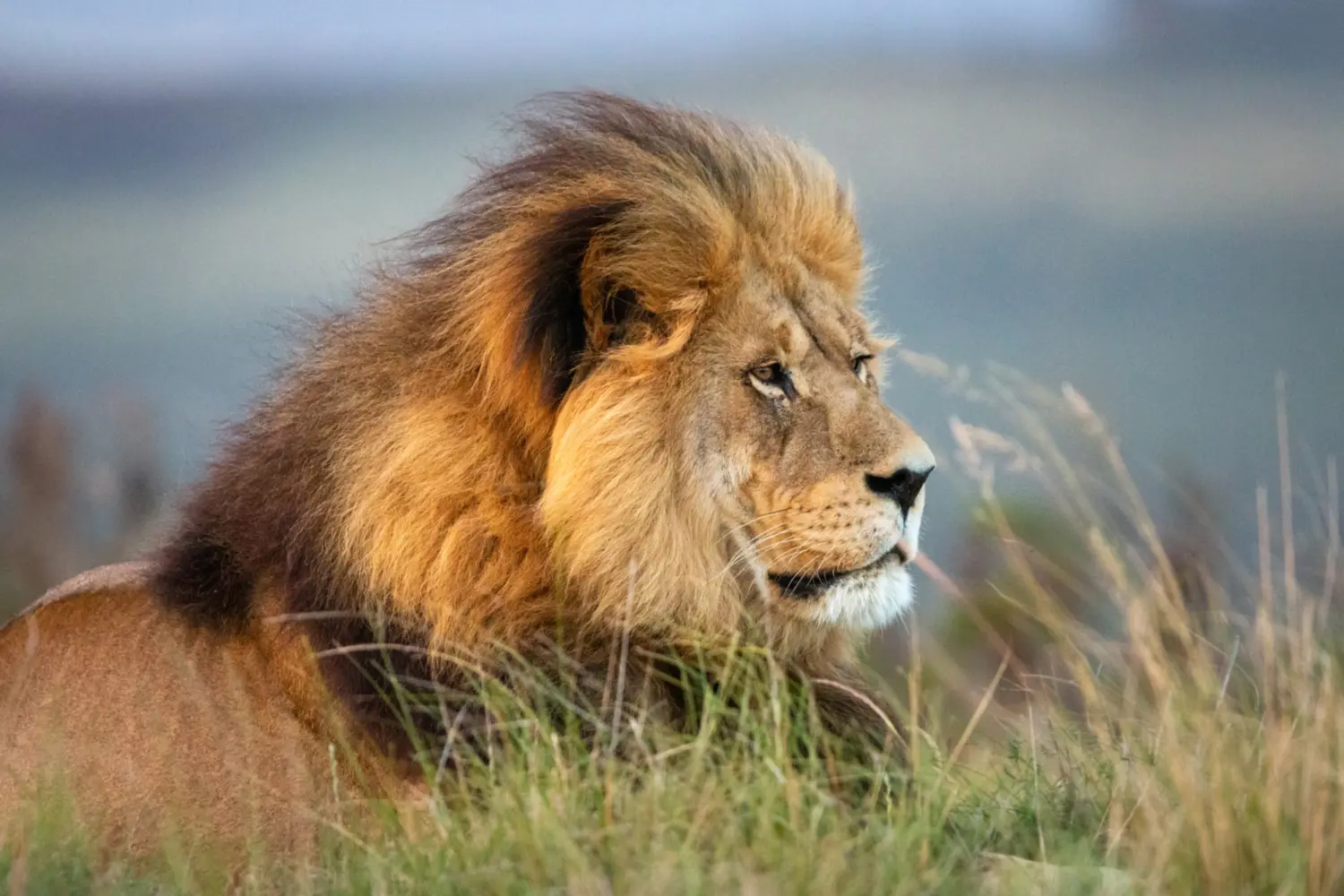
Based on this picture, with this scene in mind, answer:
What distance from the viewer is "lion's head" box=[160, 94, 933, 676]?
433 centimetres

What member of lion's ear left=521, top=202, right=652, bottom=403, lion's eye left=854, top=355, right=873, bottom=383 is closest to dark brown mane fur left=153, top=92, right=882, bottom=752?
lion's ear left=521, top=202, right=652, bottom=403

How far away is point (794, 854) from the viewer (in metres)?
3.38

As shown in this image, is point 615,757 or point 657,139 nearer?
point 615,757

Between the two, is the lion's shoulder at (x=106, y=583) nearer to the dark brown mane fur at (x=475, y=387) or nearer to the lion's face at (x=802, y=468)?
the dark brown mane fur at (x=475, y=387)

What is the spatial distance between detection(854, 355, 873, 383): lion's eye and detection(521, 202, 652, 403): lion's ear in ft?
2.14

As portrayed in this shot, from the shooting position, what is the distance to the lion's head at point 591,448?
4332 mm

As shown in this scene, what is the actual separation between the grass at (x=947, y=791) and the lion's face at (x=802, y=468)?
19 cm

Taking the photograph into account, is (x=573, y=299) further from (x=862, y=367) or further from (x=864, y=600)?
(x=864, y=600)

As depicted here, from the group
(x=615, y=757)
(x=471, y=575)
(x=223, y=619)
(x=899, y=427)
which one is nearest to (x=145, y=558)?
(x=223, y=619)

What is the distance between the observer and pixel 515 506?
14.4ft

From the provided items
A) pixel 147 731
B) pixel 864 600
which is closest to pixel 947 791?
pixel 864 600

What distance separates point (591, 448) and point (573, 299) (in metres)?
0.40

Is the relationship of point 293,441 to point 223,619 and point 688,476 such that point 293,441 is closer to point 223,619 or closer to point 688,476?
point 223,619

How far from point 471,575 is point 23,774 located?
4.42ft
